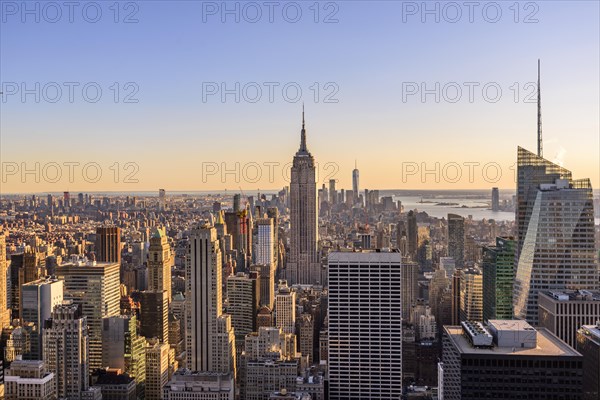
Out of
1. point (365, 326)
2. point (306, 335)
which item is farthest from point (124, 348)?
point (365, 326)

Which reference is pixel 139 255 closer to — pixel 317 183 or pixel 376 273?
pixel 376 273

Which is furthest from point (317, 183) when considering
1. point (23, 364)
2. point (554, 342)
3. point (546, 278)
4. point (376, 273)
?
point (554, 342)

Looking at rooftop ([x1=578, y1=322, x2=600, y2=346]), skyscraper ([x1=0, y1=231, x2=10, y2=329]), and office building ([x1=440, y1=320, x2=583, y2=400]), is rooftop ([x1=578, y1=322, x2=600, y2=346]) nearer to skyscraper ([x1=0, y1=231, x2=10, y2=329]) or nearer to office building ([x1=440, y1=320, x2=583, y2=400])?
office building ([x1=440, y1=320, x2=583, y2=400])

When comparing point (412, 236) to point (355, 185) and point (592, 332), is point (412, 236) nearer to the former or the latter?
point (355, 185)

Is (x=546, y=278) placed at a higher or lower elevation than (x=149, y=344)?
higher

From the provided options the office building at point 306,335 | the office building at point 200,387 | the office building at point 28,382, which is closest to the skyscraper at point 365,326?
the office building at point 306,335

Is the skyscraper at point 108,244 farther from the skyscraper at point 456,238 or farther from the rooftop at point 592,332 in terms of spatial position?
the rooftop at point 592,332
